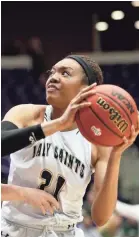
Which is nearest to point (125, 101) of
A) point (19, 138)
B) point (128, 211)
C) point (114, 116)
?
point (114, 116)

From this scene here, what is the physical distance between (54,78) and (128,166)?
13.3 feet

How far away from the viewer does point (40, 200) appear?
78.4 inches

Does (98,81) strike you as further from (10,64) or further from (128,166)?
(10,64)

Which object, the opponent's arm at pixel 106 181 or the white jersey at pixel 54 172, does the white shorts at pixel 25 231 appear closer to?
the white jersey at pixel 54 172

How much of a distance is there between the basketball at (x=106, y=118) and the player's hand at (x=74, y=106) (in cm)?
2

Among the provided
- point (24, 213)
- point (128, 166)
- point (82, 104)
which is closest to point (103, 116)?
point (82, 104)

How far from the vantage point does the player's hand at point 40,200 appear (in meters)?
1.99

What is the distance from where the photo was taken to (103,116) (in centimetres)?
186

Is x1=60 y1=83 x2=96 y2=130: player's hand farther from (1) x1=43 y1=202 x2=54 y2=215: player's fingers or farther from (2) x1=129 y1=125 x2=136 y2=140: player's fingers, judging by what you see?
(1) x1=43 y1=202 x2=54 y2=215: player's fingers

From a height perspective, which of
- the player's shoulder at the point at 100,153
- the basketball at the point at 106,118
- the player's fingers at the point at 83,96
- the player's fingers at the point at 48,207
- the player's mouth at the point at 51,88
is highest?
the player's fingers at the point at 83,96

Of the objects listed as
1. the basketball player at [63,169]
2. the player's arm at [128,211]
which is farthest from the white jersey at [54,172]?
the player's arm at [128,211]

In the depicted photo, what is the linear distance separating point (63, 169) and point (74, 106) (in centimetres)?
39

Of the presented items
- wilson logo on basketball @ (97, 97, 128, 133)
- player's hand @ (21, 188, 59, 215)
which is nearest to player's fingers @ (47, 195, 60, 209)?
player's hand @ (21, 188, 59, 215)

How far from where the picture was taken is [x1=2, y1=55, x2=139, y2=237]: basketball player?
2.08m
